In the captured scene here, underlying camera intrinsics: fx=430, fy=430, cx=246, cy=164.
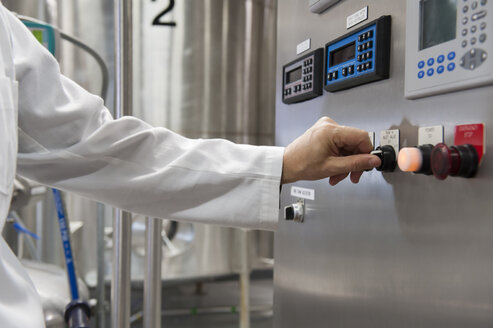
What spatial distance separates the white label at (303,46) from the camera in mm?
821

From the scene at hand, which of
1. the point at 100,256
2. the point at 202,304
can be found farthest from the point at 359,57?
the point at 202,304

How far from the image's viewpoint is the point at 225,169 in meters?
0.69

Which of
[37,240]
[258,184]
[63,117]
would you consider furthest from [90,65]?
[258,184]

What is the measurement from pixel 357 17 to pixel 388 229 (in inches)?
12.8

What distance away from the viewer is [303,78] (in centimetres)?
81

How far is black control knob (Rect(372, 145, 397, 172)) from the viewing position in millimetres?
588

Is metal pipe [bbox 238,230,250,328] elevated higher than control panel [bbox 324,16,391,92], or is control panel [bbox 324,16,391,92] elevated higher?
control panel [bbox 324,16,391,92]

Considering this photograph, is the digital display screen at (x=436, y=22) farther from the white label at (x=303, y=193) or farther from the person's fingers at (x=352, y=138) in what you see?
the white label at (x=303, y=193)

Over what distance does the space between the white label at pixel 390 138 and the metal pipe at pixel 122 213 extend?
0.62 meters

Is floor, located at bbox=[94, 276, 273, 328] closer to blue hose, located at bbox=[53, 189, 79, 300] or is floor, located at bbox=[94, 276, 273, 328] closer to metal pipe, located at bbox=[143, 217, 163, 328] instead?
blue hose, located at bbox=[53, 189, 79, 300]

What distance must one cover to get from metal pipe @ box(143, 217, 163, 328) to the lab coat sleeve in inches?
15.3

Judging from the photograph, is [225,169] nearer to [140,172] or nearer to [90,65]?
[140,172]

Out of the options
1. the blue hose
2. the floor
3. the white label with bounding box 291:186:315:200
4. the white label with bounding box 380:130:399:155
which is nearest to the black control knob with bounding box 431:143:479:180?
the white label with bounding box 380:130:399:155

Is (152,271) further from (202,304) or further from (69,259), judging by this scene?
(202,304)
